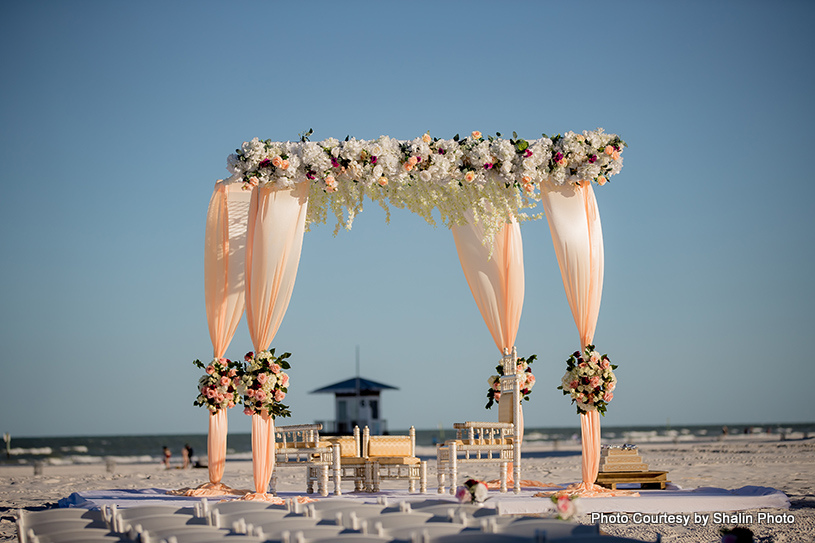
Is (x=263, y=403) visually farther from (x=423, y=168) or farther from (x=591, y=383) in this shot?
(x=591, y=383)

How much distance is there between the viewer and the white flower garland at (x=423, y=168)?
8062 millimetres

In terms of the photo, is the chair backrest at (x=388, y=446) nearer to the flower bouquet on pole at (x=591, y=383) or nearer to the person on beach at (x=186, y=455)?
the flower bouquet on pole at (x=591, y=383)

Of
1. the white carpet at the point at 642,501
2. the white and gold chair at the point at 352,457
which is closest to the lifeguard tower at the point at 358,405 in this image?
the white and gold chair at the point at 352,457

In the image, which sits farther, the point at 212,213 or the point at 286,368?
the point at 212,213

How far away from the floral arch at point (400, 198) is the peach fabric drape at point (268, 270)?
0.03ft

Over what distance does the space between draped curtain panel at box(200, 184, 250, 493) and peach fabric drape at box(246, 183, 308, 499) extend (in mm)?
969

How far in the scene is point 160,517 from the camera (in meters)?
4.92

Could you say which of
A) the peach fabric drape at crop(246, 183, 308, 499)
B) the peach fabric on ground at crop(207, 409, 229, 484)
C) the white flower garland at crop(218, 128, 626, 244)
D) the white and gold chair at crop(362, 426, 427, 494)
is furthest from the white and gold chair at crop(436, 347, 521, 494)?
the peach fabric on ground at crop(207, 409, 229, 484)

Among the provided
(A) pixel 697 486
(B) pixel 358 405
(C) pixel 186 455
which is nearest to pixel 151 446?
(C) pixel 186 455

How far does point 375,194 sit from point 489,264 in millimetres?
2012

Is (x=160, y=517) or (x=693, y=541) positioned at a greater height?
(x=160, y=517)

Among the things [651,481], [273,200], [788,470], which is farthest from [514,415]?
[788,470]

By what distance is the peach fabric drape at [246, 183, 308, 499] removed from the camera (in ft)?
26.3

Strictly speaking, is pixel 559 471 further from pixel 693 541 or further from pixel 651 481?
pixel 693 541
